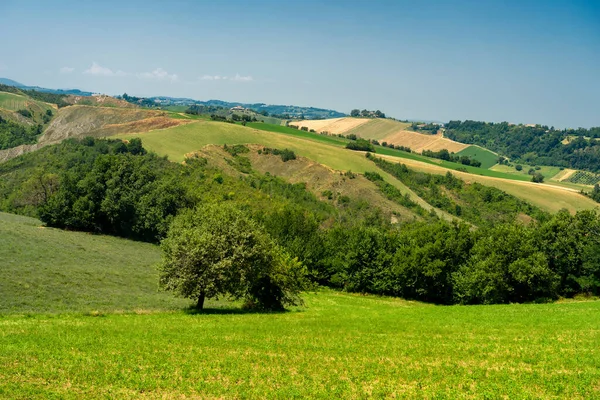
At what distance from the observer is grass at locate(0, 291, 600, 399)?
20.8 metres

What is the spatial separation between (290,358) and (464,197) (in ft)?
425

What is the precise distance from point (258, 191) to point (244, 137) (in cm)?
4910

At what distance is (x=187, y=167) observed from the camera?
13050 cm

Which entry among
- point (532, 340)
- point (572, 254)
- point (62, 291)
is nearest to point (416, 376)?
point (532, 340)

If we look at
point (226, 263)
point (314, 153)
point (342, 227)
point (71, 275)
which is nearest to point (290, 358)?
point (226, 263)

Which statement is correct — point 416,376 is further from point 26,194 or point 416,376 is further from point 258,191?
point 26,194

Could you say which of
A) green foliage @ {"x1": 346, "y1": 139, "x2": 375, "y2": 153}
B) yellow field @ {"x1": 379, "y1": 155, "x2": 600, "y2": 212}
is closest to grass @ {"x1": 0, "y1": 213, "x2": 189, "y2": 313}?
yellow field @ {"x1": 379, "y1": 155, "x2": 600, "y2": 212}

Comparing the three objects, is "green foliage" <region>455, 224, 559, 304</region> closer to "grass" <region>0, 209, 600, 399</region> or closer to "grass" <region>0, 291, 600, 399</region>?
"grass" <region>0, 209, 600, 399</region>

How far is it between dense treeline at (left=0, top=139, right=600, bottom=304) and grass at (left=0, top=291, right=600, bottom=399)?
21.4 metres

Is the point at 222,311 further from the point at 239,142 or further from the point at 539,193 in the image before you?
the point at 539,193

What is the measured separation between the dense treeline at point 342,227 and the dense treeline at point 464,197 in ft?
2.41

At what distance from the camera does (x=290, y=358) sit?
26641mm

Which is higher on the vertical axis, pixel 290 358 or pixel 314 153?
pixel 314 153

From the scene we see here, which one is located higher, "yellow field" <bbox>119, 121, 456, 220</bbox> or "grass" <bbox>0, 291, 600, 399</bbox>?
"yellow field" <bbox>119, 121, 456, 220</bbox>
